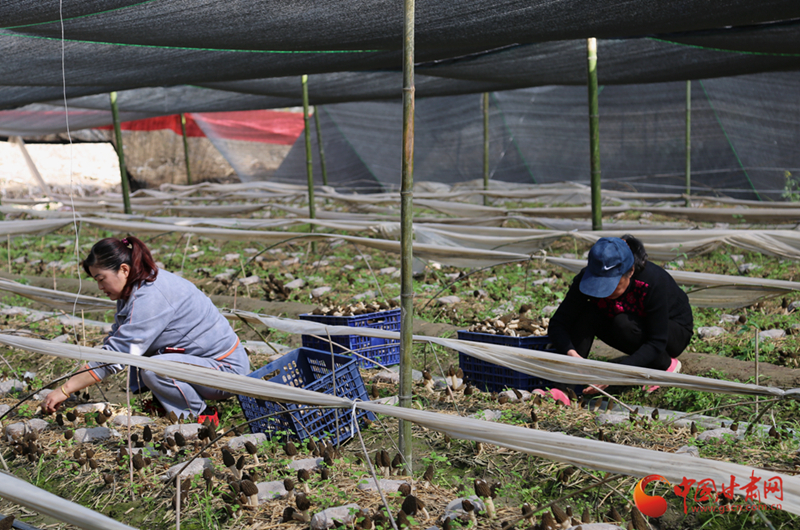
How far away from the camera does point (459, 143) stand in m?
12.5

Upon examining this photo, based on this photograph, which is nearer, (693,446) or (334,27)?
(693,446)

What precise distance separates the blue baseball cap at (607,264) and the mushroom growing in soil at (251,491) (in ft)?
5.20

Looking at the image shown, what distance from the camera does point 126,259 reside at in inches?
113

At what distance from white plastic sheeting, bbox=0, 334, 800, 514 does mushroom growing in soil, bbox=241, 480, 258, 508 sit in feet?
0.99

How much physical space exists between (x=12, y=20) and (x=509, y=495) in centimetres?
318

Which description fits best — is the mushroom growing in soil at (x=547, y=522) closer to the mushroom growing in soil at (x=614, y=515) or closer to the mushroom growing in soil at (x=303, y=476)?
the mushroom growing in soil at (x=614, y=515)

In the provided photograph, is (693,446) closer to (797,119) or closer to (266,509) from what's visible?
(266,509)

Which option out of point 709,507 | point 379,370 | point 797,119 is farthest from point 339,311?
point 797,119

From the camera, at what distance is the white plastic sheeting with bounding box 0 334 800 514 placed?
1.49 m

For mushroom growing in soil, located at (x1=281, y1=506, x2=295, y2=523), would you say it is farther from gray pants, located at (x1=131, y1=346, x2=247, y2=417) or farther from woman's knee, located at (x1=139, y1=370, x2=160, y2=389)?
woman's knee, located at (x1=139, y1=370, x2=160, y2=389)

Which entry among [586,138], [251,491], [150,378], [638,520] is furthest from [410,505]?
[586,138]

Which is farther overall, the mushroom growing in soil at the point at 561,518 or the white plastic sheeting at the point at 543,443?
the mushroom growing in soil at the point at 561,518

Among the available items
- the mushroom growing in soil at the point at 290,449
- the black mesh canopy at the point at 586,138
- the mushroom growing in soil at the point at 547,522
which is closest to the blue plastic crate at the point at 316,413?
the mushroom growing in soil at the point at 290,449

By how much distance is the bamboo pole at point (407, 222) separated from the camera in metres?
2.10
